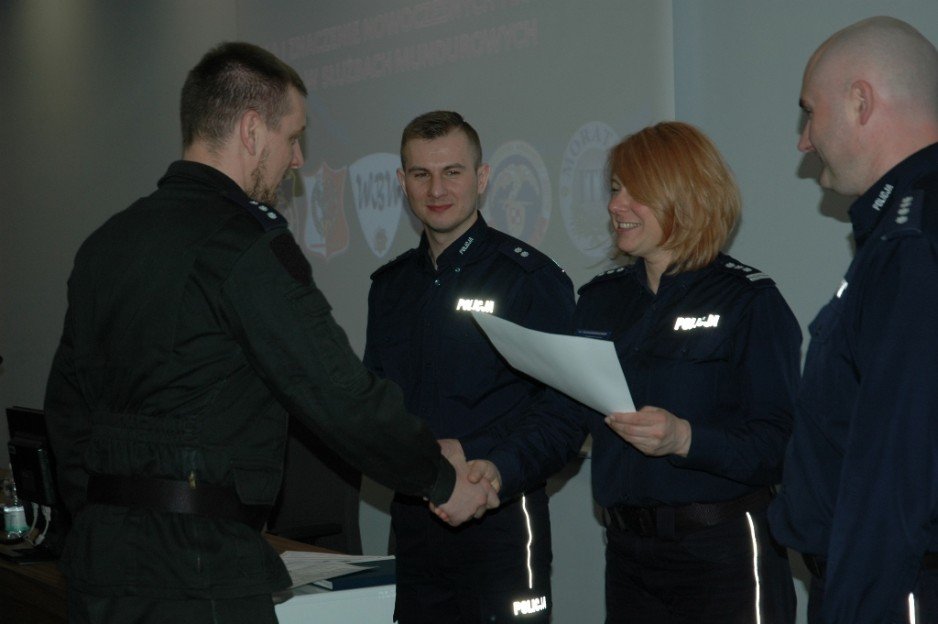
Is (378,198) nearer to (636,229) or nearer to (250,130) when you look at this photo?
(636,229)

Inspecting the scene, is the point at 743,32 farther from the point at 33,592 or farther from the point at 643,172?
the point at 33,592

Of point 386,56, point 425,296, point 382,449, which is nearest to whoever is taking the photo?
point 382,449

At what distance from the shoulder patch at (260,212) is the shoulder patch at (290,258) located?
2 centimetres

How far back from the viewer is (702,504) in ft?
7.12

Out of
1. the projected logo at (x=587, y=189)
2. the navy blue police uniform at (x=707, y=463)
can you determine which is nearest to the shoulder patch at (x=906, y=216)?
the navy blue police uniform at (x=707, y=463)

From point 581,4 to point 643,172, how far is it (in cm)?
148

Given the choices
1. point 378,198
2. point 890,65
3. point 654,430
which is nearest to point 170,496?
point 654,430

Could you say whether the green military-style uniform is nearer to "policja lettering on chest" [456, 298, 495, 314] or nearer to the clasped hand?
the clasped hand

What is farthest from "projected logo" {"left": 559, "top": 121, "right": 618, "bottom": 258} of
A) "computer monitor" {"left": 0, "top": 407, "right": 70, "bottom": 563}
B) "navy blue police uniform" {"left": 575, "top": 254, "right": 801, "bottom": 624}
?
"computer monitor" {"left": 0, "top": 407, "right": 70, "bottom": 563}

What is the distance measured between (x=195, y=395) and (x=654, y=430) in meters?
0.87

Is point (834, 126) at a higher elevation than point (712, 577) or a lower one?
higher

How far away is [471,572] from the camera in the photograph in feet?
8.48

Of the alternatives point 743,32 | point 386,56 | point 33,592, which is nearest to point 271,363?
Answer: point 33,592

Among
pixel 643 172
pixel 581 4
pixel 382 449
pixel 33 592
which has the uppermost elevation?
pixel 581 4
